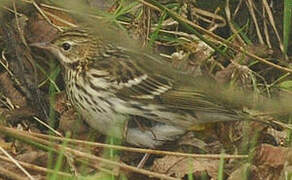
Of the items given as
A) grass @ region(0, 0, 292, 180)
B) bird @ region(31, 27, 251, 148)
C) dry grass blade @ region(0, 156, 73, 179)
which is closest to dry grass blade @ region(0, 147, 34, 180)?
dry grass blade @ region(0, 156, 73, 179)

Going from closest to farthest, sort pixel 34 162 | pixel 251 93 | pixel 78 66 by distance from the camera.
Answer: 1. pixel 34 162
2. pixel 78 66
3. pixel 251 93

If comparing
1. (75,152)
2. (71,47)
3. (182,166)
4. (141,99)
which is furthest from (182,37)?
(75,152)

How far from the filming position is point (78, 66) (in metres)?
5.60

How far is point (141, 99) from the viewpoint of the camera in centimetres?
538

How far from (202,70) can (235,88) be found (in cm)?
30

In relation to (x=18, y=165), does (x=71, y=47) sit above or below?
above

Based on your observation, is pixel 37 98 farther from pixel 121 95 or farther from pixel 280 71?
pixel 280 71

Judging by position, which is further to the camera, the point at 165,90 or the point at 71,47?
the point at 71,47

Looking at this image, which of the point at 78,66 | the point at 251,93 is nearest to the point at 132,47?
the point at 78,66

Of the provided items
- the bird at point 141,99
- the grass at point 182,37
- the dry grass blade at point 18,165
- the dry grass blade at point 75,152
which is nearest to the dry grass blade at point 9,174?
the dry grass blade at point 18,165

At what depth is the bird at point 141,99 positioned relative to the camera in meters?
5.31

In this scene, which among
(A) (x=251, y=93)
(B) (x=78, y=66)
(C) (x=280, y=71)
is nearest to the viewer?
(B) (x=78, y=66)

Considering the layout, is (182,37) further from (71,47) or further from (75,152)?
(75,152)

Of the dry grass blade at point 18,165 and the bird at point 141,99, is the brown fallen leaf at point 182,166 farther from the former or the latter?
the dry grass blade at point 18,165
